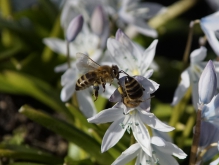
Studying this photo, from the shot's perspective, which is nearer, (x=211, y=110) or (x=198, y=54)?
(x=211, y=110)

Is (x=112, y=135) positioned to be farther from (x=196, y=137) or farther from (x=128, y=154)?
(x=196, y=137)

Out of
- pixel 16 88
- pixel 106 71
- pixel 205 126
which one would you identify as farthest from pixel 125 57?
pixel 16 88

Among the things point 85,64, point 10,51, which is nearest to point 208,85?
point 85,64

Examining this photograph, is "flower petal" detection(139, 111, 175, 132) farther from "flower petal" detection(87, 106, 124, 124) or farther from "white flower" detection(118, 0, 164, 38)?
"white flower" detection(118, 0, 164, 38)

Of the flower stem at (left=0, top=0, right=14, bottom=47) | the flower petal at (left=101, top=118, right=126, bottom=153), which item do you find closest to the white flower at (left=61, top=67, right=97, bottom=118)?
the flower petal at (left=101, top=118, right=126, bottom=153)

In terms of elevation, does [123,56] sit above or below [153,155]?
above

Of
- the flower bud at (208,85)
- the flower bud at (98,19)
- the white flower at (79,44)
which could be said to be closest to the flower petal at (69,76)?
the flower bud at (98,19)

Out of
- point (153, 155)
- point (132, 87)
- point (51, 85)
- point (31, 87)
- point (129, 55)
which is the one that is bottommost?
point (51, 85)
